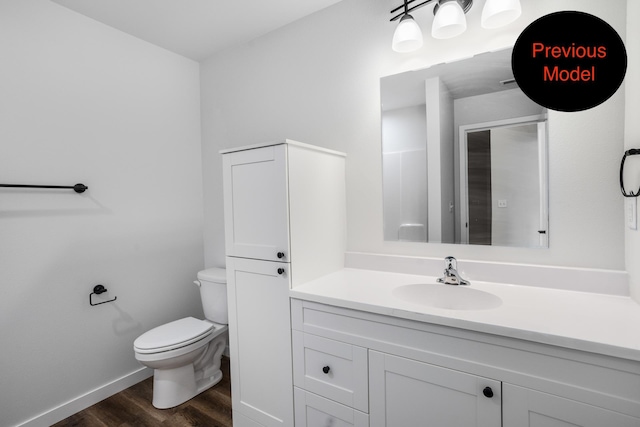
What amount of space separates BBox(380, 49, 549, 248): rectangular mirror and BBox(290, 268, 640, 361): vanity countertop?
27 centimetres

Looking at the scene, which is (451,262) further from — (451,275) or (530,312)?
(530,312)

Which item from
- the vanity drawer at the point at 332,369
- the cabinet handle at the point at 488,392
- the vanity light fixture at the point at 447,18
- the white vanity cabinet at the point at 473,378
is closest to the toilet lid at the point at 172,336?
the vanity drawer at the point at 332,369

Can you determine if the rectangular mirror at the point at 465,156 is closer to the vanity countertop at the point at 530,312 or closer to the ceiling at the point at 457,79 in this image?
the ceiling at the point at 457,79

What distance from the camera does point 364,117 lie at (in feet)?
5.91

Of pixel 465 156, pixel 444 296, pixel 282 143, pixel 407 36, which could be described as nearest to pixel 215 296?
pixel 282 143

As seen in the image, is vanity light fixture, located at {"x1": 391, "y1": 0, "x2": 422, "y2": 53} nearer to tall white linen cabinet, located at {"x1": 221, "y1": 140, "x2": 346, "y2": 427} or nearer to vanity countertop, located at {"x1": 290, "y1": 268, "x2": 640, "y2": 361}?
tall white linen cabinet, located at {"x1": 221, "y1": 140, "x2": 346, "y2": 427}

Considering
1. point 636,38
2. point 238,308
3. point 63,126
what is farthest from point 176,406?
point 636,38

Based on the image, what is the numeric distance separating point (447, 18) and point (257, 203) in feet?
4.08

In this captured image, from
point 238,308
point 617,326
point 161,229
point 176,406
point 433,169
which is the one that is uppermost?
point 433,169

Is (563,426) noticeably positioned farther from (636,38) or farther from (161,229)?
(161,229)

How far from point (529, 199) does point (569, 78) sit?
0.60m

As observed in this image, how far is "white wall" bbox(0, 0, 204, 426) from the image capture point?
1693 mm

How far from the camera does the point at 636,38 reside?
3.64ft

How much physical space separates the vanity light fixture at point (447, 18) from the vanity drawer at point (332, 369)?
147 centimetres
